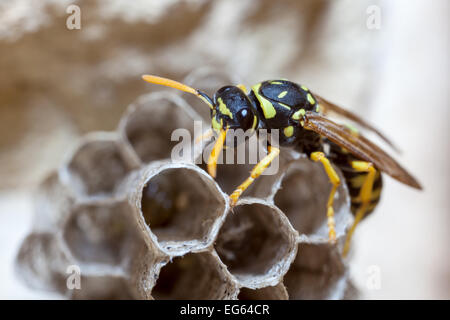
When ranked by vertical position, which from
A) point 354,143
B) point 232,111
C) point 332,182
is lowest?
point 332,182

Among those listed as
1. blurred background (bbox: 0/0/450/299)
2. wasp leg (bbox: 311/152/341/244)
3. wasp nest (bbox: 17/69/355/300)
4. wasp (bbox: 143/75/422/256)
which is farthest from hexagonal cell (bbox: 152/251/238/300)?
blurred background (bbox: 0/0/450/299)

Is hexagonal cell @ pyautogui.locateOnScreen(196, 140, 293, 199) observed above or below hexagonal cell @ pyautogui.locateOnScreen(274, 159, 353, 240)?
above

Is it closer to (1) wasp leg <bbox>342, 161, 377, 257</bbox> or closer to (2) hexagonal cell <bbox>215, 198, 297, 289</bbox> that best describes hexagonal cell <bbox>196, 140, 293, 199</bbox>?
(2) hexagonal cell <bbox>215, 198, 297, 289</bbox>

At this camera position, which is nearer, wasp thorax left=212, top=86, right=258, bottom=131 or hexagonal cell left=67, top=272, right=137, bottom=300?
wasp thorax left=212, top=86, right=258, bottom=131

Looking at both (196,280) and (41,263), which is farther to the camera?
(41,263)

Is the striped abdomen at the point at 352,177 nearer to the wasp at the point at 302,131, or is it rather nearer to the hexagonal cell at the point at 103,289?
the wasp at the point at 302,131

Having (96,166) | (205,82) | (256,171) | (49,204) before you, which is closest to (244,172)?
(256,171)

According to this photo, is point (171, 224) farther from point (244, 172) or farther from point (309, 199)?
point (309, 199)
